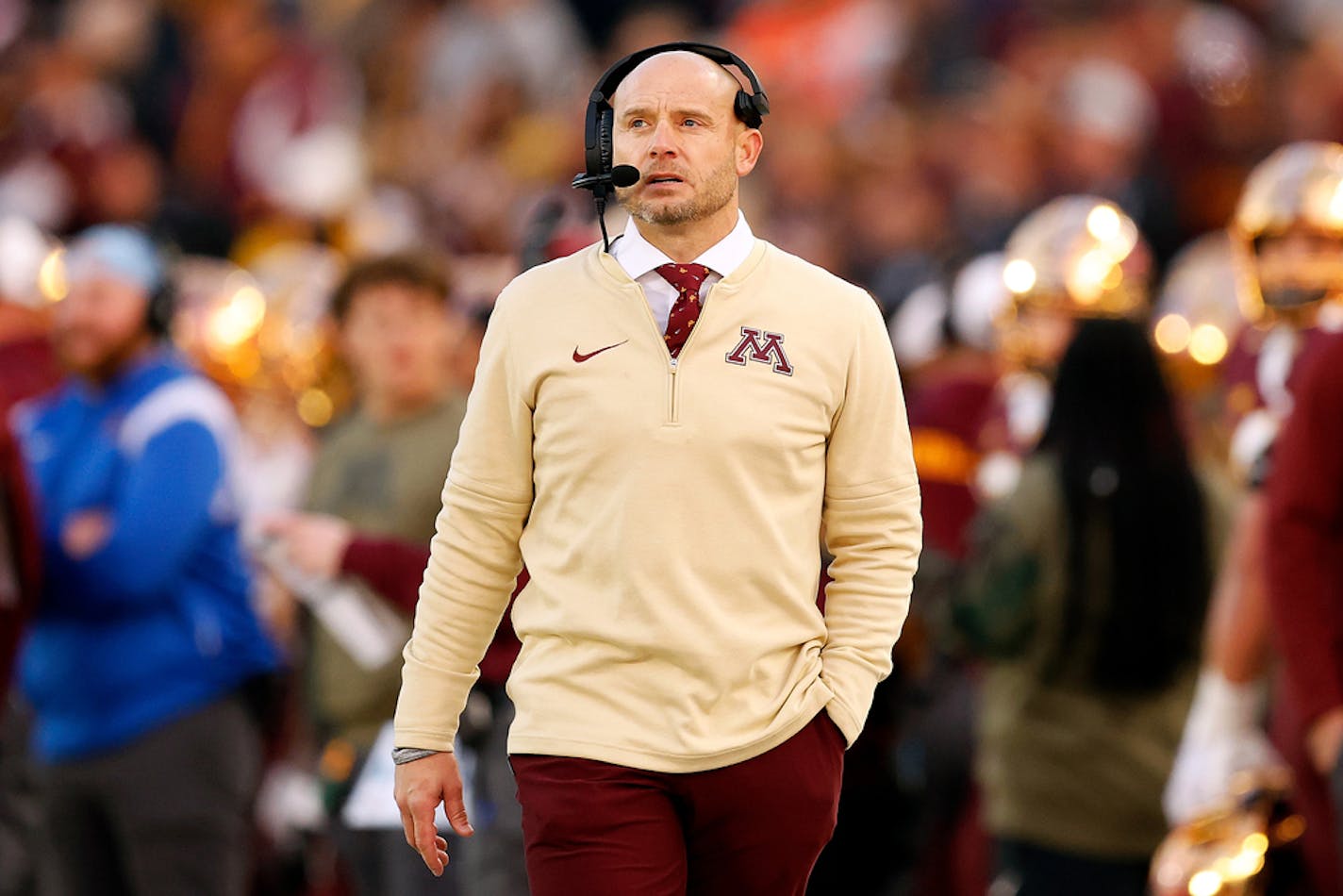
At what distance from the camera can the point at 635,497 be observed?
3629 mm

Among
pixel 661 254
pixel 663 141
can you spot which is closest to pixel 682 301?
pixel 661 254

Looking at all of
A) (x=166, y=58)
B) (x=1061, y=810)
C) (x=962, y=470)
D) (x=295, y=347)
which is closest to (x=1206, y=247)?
(x=962, y=470)

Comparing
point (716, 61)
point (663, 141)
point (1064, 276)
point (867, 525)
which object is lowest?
point (867, 525)

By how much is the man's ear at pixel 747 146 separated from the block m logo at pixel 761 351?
0.29 meters

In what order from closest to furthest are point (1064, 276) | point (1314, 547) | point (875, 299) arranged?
point (1314, 547) → point (1064, 276) → point (875, 299)

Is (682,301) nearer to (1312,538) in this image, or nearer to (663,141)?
(663,141)

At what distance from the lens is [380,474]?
6.11 meters

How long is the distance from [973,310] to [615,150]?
16.5 ft

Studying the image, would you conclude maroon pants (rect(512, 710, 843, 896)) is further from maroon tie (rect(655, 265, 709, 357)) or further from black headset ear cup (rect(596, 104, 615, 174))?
black headset ear cup (rect(596, 104, 615, 174))

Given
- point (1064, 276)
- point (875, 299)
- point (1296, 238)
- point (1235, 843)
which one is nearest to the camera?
point (1235, 843)

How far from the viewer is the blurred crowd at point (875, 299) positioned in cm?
583

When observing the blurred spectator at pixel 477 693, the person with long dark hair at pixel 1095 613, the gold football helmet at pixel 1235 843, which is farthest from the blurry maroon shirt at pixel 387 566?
the gold football helmet at pixel 1235 843

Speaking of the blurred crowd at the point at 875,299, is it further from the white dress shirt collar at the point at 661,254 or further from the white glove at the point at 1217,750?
the white dress shirt collar at the point at 661,254

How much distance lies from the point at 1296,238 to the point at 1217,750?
1.30m
